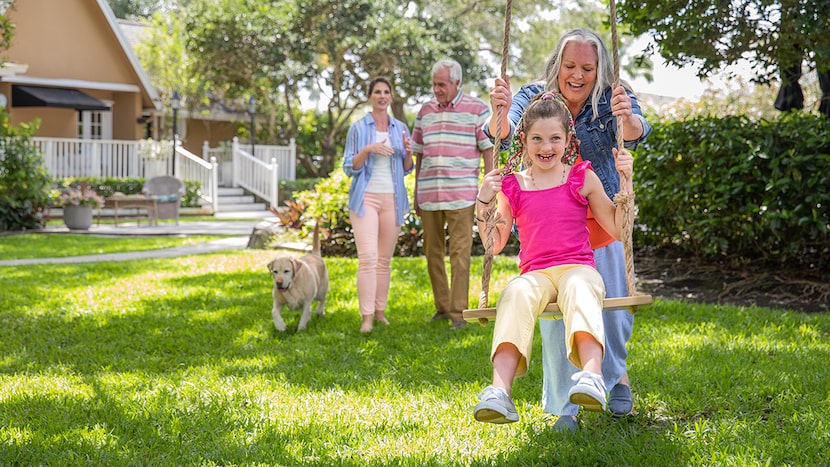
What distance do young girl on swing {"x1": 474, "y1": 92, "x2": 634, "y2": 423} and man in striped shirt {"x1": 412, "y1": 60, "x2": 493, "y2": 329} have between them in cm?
272

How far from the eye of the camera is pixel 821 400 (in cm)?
432

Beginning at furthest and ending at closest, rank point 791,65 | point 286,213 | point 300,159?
point 300,159, point 286,213, point 791,65

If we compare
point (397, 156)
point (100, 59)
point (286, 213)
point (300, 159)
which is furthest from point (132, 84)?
point (397, 156)

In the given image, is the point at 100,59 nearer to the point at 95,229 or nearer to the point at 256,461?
the point at 95,229

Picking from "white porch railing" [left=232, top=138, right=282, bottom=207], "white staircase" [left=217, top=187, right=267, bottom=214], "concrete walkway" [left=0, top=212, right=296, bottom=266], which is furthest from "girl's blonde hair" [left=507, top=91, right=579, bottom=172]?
"white porch railing" [left=232, top=138, right=282, bottom=207]

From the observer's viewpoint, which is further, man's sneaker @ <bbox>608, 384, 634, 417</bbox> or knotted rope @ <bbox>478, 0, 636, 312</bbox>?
man's sneaker @ <bbox>608, 384, 634, 417</bbox>

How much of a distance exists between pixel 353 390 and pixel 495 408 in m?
1.85

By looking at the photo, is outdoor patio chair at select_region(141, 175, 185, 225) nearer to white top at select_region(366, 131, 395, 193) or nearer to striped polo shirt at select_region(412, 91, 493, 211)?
white top at select_region(366, 131, 395, 193)

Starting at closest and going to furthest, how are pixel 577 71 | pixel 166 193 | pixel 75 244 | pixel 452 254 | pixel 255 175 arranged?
pixel 577 71, pixel 452 254, pixel 75 244, pixel 166 193, pixel 255 175

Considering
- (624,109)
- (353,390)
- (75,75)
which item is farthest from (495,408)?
(75,75)

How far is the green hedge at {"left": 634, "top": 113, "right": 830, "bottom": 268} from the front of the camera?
7.56m

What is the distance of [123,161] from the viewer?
77.7ft

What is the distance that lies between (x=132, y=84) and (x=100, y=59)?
112cm

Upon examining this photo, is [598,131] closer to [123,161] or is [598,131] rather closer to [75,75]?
[123,161]
